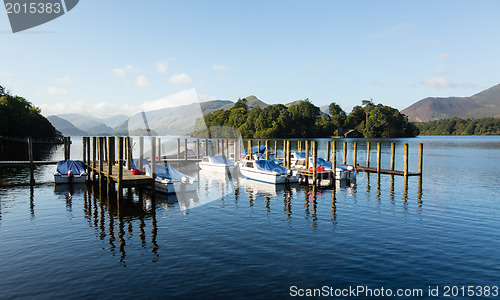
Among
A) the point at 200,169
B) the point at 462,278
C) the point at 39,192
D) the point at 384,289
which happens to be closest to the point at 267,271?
the point at 384,289

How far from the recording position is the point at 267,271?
42.6 feet

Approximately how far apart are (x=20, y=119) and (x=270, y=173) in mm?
107045

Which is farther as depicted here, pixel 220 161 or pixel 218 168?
pixel 220 161

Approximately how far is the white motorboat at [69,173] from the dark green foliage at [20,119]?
261ft

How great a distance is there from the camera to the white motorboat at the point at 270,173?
34.0 m

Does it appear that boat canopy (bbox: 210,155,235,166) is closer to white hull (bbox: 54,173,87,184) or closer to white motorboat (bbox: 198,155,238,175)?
white motorboat (bbox: 198,155,238,175)

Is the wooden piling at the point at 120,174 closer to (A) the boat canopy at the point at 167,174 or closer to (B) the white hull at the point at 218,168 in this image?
(A) the boat canopy at the point at 167,174

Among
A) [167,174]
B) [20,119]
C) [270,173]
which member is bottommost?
[270,173]

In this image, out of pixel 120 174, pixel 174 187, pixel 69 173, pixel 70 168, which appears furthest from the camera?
pixel 70 168

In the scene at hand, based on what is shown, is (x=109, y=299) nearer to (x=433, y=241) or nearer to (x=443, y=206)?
(x=433, y=241)

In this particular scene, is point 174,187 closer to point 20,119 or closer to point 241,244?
point 241,244

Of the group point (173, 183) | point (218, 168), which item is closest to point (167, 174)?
point (173, 183)

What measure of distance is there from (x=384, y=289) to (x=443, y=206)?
1633cm

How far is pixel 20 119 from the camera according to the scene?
10712 centimetres
